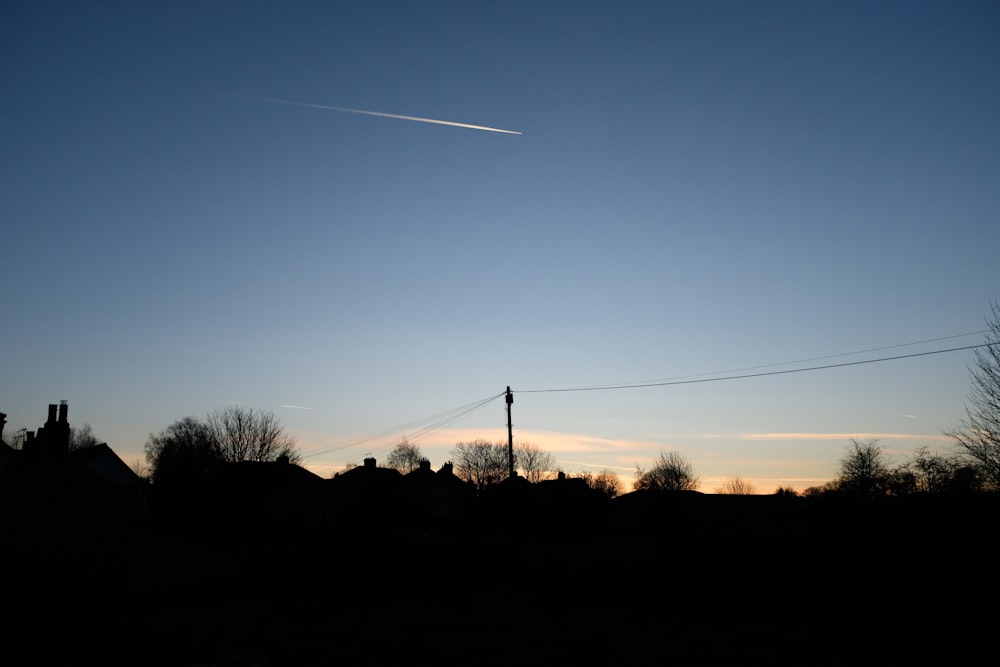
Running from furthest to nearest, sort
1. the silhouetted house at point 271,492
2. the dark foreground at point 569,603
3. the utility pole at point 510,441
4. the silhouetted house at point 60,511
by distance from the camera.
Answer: the silhouetted house at point 271,492, the utility pole at point 510,441, the silhouetted house at point 60,511, the dark foreground at point 569,603

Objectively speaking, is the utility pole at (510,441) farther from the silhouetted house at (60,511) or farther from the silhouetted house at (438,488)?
the silhouetted house at (438,488)

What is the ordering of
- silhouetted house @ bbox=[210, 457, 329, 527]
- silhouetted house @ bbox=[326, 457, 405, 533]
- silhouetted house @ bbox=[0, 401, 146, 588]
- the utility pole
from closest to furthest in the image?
silhouetted house @ bbox=[0, 401, 146, 588]
the utility pole
silhouetted house @ bbox=[326, 457, 405, 533]
silhouetted house @ bbox=[210, 457, 329, 527]

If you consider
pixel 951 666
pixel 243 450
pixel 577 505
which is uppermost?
pixel 243 450

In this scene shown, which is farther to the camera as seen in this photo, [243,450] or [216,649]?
[243,450]

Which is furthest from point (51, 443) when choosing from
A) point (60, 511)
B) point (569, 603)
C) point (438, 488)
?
point (438, 488)

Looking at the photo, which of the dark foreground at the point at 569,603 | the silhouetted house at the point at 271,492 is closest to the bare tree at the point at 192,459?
the silhouetted house at the point at 271,492

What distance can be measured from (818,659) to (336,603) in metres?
17.0

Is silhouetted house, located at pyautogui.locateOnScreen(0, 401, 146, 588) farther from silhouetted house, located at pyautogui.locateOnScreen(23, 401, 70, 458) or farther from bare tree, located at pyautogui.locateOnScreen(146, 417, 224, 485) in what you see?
bare tree, located at pyautogui.locateOnScreen(146, 417, 224, 485)

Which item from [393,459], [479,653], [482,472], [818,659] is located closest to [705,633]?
[818,659]

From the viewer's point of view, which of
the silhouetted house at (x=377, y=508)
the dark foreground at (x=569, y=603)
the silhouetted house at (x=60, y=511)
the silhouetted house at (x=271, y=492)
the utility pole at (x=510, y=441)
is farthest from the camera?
the silhouetted house at (x=271, y=492)

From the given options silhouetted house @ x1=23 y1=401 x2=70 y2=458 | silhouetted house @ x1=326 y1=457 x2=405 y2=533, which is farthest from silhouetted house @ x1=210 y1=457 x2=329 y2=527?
silhouetted house @ x1=23 y1=401 x2=70 y2=458

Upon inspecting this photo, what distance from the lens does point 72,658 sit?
55.0 feet

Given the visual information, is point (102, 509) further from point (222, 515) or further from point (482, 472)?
point (482, 472)

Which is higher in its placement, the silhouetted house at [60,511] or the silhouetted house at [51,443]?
the silhouetted house at [51,443]
